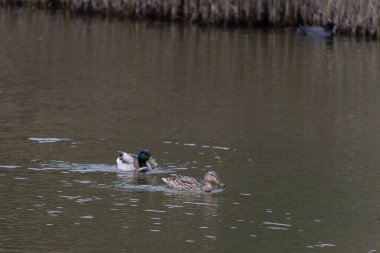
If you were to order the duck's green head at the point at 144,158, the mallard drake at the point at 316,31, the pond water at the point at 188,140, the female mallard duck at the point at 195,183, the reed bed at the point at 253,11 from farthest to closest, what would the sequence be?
the mallard drake at the point at 316,31, the reed bed at the point at 253,11, the duck's green head at the point at 144,158, the female mallard duck at the point at 195,183, the pond water at the point at 188,140

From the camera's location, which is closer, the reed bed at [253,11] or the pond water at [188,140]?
the pond water at [188,140]

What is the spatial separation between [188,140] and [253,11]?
40.1 ft

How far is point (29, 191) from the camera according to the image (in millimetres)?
10328

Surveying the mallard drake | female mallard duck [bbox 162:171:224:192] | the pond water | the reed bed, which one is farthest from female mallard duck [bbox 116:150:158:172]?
the mallard drake

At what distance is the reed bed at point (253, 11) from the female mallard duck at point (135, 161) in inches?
493

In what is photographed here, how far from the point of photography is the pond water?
9.27 meters

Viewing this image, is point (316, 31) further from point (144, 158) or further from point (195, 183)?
point (195, 183)

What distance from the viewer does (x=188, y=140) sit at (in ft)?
42.4

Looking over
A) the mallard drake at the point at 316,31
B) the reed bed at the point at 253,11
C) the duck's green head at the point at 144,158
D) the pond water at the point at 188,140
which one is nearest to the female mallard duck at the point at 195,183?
the pond water at the point at 188,140

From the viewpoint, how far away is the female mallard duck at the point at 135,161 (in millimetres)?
11352

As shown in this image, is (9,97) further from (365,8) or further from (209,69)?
(365,8)

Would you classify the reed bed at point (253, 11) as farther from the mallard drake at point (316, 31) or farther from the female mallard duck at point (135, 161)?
the female mallard duck at point (135, 161)

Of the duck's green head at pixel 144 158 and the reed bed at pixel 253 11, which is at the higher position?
the reed bed at pixel 253 11

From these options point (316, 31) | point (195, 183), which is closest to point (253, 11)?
point (316, 31)
